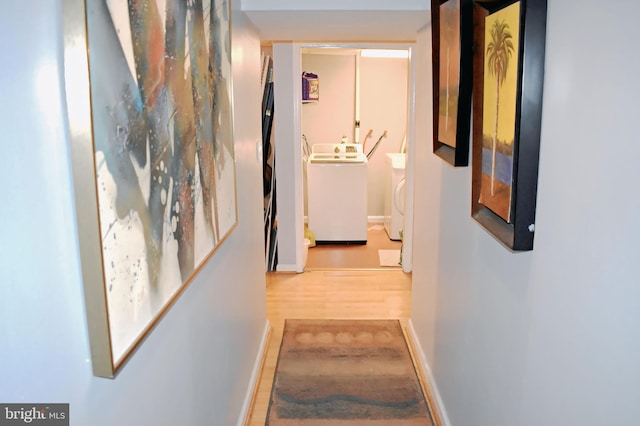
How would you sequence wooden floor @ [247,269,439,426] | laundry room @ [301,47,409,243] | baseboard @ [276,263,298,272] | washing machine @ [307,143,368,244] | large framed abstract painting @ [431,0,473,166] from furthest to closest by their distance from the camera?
laundry room @ [301,47,409,243], washing machine @ [307,143,368,244], baseboard @ [276,263,298,272], wooden floor @ [247,269,439,426], large framed abstract painting @ [431,0,473,166]

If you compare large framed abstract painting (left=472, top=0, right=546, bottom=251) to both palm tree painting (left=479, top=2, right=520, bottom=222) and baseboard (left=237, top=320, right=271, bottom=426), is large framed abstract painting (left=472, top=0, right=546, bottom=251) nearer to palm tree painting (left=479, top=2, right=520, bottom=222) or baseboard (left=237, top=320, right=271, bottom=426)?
palm tree painting (left=479, top=2, right=520, bottom=222)

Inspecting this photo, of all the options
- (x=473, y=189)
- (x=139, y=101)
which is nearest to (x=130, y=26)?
(x=139, y=101)

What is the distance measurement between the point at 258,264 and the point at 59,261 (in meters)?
2.16

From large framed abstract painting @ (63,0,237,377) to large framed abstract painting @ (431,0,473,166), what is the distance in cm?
84

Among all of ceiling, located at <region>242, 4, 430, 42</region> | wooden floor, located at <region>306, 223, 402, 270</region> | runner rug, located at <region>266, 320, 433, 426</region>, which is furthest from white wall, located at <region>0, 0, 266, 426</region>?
wooden floor, located at <region>306, 223, 402, 270</region>

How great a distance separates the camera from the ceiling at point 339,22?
2.41 meters

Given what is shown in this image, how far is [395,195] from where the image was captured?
5348 millimetres

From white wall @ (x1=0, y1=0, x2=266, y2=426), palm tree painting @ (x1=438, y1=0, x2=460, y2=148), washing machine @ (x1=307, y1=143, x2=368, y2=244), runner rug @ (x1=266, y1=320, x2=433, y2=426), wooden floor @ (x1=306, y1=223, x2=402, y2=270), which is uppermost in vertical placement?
palm tree painting @ (x1=438, y1=0, x2=460, y2=148)

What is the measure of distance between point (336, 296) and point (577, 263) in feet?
9.99

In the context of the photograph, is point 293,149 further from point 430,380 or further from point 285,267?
point 430,380

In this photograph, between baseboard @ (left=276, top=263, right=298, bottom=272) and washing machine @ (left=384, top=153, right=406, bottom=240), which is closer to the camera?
baseboard @ (left=276, top=263, right=298, bottom=272)

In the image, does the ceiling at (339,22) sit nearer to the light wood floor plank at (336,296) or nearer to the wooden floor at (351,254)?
the light wood floor plank at (336,296)

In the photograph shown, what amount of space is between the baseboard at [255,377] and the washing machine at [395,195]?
2352 mm

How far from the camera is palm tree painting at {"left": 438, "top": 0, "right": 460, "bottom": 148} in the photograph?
1.82 m
